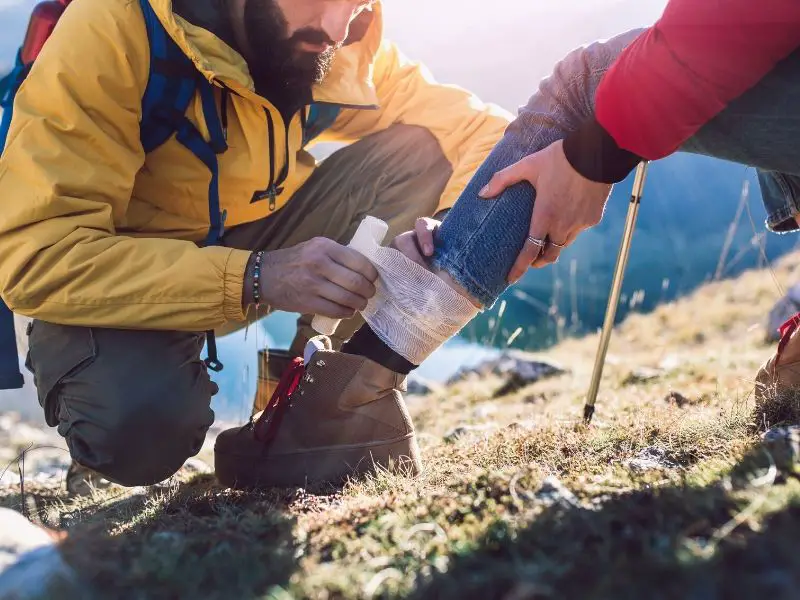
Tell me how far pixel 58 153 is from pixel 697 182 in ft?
29.5

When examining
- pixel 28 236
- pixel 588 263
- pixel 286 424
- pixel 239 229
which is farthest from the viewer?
pixel 588 263

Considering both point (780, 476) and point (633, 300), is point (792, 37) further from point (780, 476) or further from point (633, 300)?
point (633, 300)

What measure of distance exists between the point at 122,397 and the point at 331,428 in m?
0.90

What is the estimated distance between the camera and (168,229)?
3104mm

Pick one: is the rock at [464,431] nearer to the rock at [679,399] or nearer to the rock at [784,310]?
the rock at [679,399]

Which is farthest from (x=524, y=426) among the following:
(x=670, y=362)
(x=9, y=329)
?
(x=670, y=362)

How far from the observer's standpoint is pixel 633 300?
599 cm

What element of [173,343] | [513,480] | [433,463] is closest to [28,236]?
[173,343]

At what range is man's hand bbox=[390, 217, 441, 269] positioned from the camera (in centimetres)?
225

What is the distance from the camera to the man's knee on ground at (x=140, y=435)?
274 cm

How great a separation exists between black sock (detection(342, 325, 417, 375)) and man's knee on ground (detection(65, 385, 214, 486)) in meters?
0.83

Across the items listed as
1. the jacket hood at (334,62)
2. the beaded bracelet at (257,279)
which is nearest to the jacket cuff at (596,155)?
the beaded bracelet at (257,279)

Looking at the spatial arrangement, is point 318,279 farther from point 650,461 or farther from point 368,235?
point 650,461

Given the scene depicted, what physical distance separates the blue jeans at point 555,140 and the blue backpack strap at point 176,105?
1230 mm
